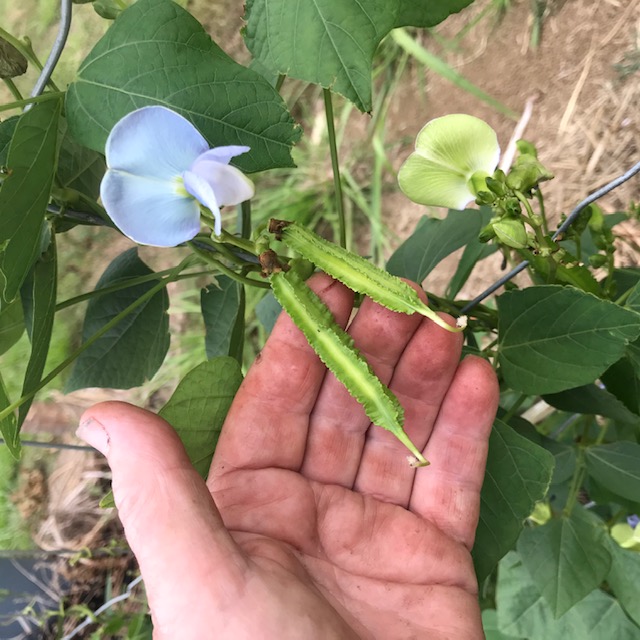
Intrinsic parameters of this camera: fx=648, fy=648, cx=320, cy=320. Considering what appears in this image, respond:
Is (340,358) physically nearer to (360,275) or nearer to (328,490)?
(360,275)

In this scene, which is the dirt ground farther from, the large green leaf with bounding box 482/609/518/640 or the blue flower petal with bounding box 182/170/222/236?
the blue flower petal with bounding box 182/170/222/236

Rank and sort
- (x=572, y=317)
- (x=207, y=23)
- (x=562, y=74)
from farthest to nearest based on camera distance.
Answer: (x=207, y=23) < (x=562, y=74) < (x=572, y=317)

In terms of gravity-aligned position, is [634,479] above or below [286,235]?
below

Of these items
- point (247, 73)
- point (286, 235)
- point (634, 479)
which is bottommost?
point (634, 479)

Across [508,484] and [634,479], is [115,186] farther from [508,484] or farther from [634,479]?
[634,479]

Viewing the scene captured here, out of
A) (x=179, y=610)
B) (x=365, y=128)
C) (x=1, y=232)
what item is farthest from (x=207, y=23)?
(x=179, y=610)

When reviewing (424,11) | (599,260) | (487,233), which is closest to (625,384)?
(599,260)

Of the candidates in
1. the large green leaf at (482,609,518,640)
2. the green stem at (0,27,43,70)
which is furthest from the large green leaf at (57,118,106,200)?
the large green leaf at (482,609,518,640)
